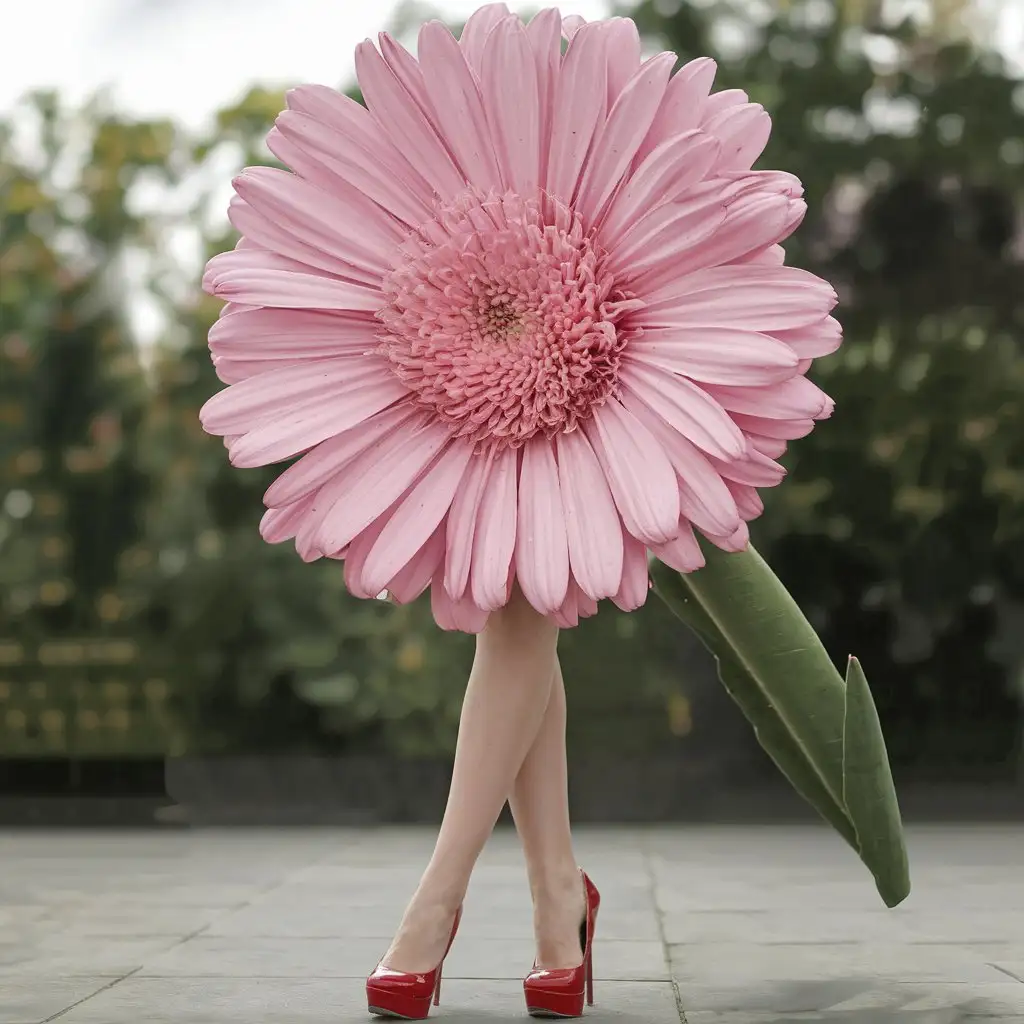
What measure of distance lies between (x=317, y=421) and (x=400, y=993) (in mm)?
956

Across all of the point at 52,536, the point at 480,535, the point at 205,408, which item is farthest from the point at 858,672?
the point at 52,536

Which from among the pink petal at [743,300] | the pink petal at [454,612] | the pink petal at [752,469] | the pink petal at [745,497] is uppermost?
the pink petal at [743,300]

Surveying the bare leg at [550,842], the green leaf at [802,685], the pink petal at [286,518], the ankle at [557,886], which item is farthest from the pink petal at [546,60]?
the ankle at [557,886]

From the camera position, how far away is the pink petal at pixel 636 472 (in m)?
2.21

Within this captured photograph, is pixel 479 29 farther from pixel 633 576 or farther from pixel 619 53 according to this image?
pixel 633 576

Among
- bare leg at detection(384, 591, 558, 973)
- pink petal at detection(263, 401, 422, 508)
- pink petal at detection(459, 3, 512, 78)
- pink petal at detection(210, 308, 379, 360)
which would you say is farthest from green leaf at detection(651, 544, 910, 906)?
pink petal at detection(459, 3, 512, 78)

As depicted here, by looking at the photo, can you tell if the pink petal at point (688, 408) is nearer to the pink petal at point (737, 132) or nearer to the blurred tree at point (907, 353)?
the pink petal at point (737, 132)

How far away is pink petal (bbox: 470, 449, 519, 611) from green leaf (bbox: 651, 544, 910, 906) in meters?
0.46

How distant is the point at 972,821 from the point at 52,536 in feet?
16.1

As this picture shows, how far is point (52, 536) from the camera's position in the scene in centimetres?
834

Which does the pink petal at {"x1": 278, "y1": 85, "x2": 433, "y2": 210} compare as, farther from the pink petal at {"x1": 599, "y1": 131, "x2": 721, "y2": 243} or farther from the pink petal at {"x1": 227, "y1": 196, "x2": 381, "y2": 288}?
the pink petal at {"x1": 599, "y1": 131, "x2": 721, "y2": 243}

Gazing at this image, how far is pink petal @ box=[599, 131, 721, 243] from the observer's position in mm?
2242

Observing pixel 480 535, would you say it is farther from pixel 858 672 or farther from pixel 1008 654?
pixel 1008 654

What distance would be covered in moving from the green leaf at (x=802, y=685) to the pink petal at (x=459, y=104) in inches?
29.5
